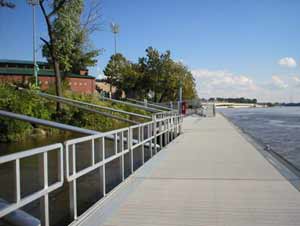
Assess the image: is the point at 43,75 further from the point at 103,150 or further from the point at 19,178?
the point at 19,178

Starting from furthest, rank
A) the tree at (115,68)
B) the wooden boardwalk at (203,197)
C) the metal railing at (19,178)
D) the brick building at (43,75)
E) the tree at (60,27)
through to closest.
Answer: the tree at (115,68), the brick building at (43,75), the tree at (60,27), the wooden boardwalk at (203,197), the metal railing at (19,178)

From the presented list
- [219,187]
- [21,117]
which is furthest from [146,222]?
[21,117]

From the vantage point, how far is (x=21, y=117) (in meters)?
11.1

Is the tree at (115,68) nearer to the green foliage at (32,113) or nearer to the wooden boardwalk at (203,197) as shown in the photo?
the green foliage at (32,113)

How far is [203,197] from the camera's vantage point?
650 centimetres

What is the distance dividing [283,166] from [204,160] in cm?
208

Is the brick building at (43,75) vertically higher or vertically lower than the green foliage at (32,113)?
higher

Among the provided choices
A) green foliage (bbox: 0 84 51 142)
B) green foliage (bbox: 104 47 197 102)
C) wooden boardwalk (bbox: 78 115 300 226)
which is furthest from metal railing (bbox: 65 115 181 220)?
green foliage (bbox: 104 47 197 102)

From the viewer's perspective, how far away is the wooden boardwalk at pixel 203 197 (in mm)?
5289

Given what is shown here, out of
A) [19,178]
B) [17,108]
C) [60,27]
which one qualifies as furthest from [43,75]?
[19,178]

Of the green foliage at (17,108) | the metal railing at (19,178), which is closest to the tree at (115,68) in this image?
the green foliage at (17,108)

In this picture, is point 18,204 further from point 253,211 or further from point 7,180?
point 7,180

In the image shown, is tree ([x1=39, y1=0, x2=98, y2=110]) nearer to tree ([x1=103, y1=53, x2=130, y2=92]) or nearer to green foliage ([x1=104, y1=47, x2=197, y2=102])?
green foliage ([x1=104, y1=47, x2=197, y2=102])

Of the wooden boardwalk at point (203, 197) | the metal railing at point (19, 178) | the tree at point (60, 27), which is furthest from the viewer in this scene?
the tree at point (60, 27)
